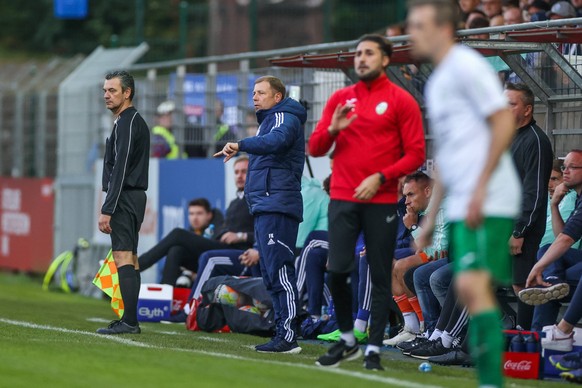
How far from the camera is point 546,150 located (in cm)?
987

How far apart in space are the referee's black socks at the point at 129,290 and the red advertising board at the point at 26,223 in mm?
9679

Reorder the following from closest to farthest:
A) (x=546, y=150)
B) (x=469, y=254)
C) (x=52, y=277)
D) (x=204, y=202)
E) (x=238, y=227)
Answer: (x=469, y=254) → (x=546, y=150) → (x=238, y=227) → (x=204, y=202) → (x=52, y=277)

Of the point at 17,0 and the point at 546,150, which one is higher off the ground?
the point at 17,0

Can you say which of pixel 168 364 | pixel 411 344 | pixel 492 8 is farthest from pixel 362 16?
pixel 168 364

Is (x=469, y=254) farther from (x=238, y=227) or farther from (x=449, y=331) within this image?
(x=238, y=227)

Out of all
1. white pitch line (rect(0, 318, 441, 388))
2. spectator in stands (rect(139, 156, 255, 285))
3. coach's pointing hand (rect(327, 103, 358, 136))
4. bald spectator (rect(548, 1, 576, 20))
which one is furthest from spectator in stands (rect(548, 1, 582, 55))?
white pitch line (rect(0, 318, 441, 388))

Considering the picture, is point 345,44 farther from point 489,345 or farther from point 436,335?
point 489,345

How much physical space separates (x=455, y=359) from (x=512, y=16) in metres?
5.75

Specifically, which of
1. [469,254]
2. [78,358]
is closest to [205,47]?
[78,358]

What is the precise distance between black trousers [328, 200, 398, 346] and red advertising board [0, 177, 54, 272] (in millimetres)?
12640

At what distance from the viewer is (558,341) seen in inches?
370

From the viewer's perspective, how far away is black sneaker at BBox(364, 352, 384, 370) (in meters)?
8.76

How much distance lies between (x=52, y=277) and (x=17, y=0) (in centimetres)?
2283

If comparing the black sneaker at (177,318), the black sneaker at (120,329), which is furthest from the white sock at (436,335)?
the black sneaker at (177,318)
